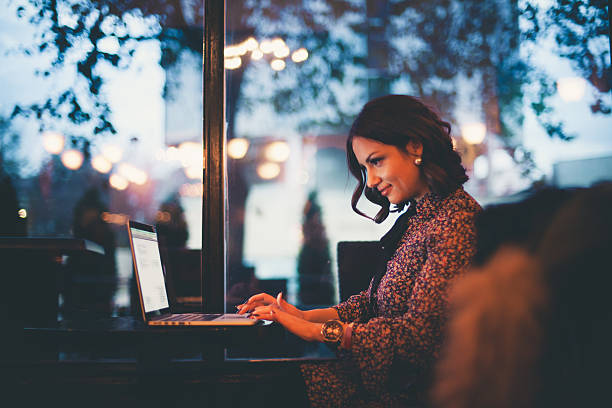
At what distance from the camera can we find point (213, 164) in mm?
2277

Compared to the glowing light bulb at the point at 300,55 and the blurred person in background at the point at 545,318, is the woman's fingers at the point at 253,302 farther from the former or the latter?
the glowing light bulb at the point at 300,55

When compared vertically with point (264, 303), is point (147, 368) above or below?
below

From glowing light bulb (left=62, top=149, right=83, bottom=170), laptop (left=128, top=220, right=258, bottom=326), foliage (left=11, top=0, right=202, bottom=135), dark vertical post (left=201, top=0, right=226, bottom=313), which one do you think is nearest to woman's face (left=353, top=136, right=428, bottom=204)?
laptop (left=128, top=220, right=258, bottom=326)

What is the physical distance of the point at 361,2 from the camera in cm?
468

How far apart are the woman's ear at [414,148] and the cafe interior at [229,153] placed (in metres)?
0.20

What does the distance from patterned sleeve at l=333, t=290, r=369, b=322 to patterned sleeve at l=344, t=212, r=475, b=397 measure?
463 millimetres

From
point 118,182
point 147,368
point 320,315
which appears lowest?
point 147,368

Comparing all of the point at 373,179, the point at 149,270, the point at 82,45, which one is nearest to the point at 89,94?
the point at 82,45

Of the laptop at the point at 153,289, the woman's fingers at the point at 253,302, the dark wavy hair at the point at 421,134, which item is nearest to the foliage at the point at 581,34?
the dark wavy hair at the point at 421,134

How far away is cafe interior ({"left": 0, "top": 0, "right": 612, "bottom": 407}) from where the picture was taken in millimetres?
1750

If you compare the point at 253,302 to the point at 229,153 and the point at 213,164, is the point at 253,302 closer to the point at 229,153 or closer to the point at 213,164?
the point at 213,164

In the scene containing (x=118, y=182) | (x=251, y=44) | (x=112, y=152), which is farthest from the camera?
(x=251, y=44)

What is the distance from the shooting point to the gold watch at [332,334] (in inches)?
53.3

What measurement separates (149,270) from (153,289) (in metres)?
0.07
